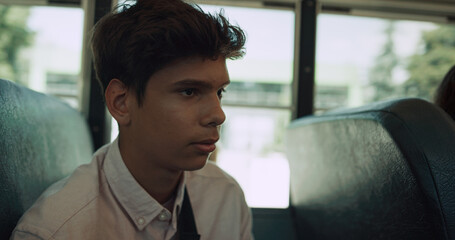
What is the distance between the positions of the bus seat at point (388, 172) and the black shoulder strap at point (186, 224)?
608 mm

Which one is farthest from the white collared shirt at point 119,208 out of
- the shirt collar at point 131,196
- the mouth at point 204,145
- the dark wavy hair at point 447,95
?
the dark wavy hair at point 447,95

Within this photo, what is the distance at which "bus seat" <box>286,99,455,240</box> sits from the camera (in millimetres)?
962

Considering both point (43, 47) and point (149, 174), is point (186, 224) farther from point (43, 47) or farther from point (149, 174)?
point (43, 47)

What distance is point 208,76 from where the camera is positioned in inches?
44.2

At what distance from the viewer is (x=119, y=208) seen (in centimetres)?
117

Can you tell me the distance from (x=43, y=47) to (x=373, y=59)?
2493mm

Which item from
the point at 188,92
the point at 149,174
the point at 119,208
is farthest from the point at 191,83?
the point at 119,208

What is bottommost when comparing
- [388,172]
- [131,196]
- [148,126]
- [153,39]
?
[131,196]

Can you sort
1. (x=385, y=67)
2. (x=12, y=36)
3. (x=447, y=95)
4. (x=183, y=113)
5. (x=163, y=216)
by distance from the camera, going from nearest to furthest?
(x=183, y=113), (x=163, y=216), (x=447, y=95), (x=12, y=36), (x=385, y=67)

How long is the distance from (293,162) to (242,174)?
1.66ft

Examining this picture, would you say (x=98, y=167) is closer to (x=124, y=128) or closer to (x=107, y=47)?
(x=124, y=128)

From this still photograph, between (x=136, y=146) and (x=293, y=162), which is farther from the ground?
(x=136, y=146)

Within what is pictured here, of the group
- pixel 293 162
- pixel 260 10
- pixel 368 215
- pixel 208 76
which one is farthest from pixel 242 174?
pixel 208 76

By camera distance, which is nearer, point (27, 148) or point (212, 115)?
point (212, 115)
